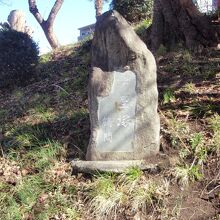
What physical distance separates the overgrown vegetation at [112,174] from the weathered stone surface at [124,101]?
339 mm

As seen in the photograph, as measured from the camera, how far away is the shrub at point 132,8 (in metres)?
14.3

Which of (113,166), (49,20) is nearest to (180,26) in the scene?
(113,166)

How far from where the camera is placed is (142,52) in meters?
5.56

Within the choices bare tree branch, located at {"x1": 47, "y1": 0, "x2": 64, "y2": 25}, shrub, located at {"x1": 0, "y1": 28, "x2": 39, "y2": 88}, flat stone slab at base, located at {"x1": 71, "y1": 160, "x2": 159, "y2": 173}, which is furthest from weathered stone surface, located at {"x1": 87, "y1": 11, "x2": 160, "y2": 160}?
bare tree branch, located at {"x1": 47, "y1": 0, "x2": 64, "y2": 25}

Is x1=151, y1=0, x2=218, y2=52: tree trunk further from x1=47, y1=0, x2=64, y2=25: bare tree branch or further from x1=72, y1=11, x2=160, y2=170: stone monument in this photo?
x1=47, y1=0, x2=64, y2=25: bare tree branch

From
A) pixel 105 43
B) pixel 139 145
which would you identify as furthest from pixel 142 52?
pixel 139 145

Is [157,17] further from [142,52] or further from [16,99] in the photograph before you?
[142,52]

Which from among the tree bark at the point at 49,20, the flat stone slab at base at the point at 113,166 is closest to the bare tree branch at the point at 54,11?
the tree bark at the point at 49,20

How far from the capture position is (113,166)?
5.44 meters

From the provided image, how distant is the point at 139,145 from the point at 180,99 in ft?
5.48

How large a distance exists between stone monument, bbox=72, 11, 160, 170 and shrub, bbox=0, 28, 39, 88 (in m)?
5.26

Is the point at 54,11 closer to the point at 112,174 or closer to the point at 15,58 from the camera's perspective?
the point at 15,58

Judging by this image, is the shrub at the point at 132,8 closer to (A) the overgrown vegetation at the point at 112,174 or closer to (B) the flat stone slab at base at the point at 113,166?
(A) the overgrown vegetation at the point at 112,174

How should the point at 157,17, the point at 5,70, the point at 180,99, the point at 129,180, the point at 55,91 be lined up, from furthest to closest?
the point at 5,70 < the point at 157,17 < the point at 55,91 < the point at 180,99 < the point at 129,180
